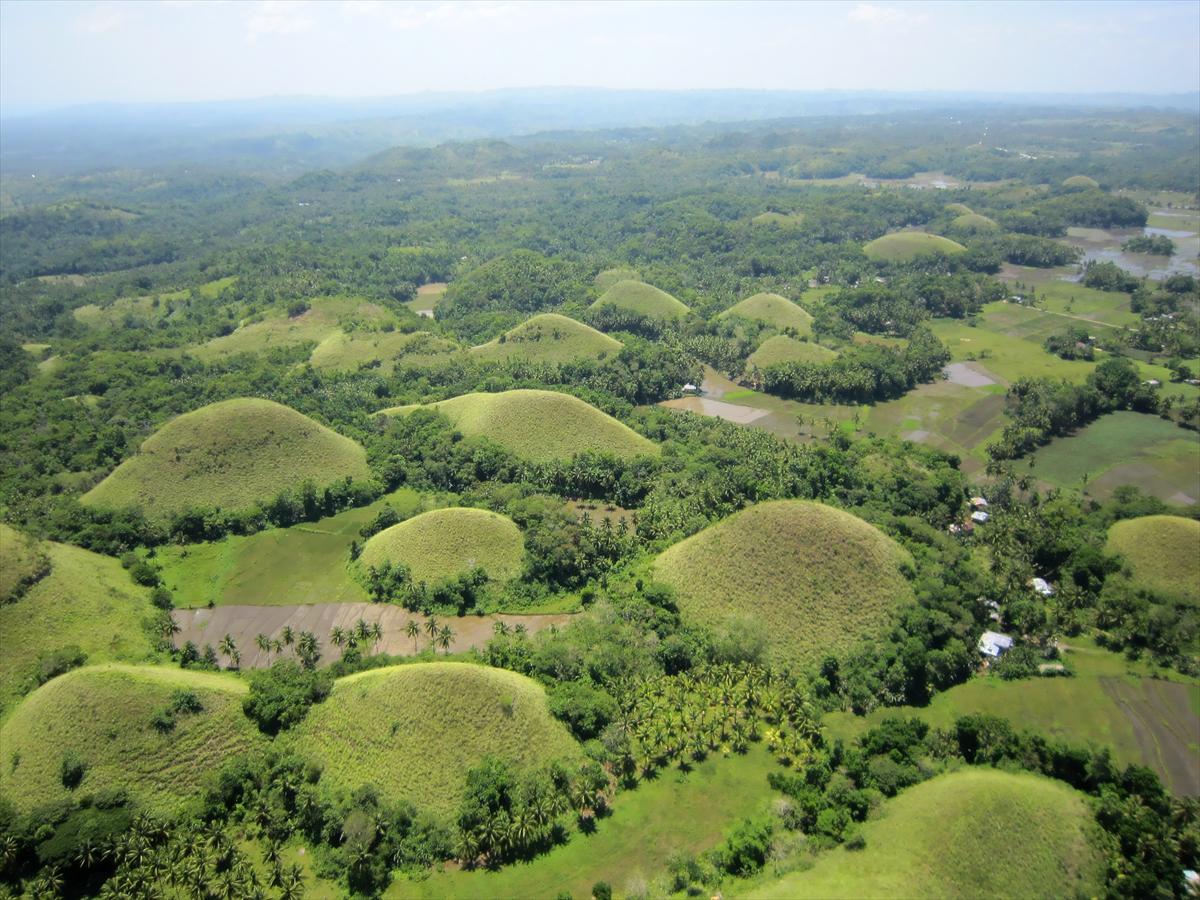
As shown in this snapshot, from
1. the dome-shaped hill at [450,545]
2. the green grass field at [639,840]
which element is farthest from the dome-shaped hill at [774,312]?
the green grass field at [639,840]

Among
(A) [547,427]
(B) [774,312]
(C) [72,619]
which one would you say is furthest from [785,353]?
(C) [72,619]

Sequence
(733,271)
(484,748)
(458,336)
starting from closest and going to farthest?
(484,748) → (458,336) → (733,271)

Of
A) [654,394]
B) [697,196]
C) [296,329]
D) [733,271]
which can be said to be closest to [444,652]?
[654,394]

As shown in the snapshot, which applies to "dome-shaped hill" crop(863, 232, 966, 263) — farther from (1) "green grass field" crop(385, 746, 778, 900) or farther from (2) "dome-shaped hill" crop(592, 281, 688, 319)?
(1) "green grass field" crop(385, 746, 778, 900)

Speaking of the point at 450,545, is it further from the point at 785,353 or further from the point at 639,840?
the point at 785,353

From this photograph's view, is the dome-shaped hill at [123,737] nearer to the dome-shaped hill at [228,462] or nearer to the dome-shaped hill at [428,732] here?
the dome-shaped hill at [428,732]

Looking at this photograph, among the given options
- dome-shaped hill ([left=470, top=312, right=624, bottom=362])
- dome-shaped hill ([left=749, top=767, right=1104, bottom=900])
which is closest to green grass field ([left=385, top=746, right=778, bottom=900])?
dome-shaped hill ([left=749, top=767, right=1104, bottom=900])

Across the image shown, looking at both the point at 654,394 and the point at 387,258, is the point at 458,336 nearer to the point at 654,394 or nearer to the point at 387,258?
the point at 654,394
